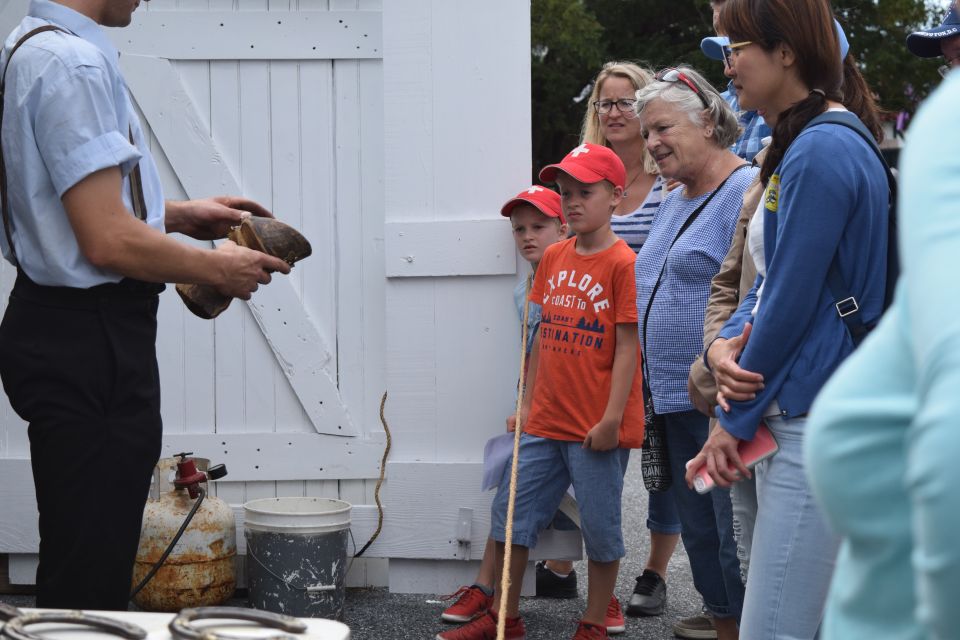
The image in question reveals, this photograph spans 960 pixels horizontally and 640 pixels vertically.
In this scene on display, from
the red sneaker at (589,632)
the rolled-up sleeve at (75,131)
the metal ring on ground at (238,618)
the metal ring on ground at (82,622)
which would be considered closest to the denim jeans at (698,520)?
the red sneaker at (589,632)

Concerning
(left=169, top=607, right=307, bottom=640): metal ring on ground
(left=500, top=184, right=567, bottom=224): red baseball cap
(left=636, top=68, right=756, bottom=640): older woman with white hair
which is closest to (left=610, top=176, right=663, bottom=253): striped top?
(left=500, top=184, right=567, bottom=224): red baseball cap

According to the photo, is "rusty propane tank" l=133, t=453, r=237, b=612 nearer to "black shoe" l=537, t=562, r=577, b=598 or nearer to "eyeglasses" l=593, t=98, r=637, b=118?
"black shoe" l=537, t=562, r=577, b=598

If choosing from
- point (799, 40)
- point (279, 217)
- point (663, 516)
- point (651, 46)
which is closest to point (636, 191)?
point (663, 516)

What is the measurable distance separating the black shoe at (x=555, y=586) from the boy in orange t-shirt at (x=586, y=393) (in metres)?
0.58

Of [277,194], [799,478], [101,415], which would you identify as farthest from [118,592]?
[277,194]

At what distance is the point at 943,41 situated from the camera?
11.7ft

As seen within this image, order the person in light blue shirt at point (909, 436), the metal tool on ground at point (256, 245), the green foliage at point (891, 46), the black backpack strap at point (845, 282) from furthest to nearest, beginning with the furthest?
the green foliage at point (891, 46) < the metal tool on ground at point (256, 245) < the black backpack strap at point (845, 282) < the person in light blue shirt at point (909, 436)

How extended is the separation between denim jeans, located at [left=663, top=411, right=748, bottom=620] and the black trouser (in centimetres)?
177

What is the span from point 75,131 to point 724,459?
1.59 meters

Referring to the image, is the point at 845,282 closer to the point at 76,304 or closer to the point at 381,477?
the point at 76,304

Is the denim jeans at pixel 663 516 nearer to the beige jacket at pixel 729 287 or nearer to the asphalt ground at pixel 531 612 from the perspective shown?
the asphalt ground at pixel 531 612

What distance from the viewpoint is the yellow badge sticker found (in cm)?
237

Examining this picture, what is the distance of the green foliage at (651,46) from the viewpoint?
59.0 feet

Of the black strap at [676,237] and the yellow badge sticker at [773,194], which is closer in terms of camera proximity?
the yellow badge sticker at [773,194]
